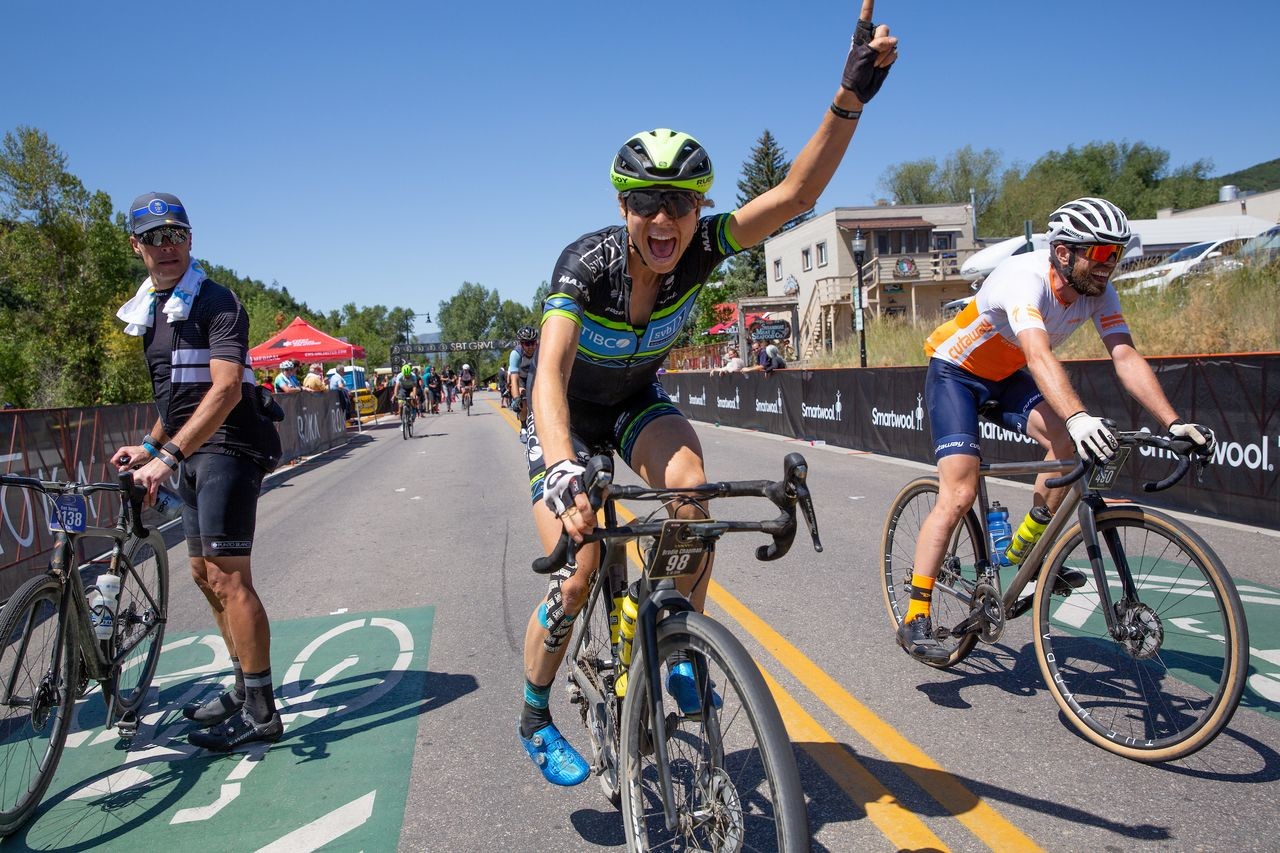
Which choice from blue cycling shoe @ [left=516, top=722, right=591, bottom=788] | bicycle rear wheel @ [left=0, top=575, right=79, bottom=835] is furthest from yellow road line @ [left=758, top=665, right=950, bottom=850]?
bicycle rear wheel @ [left=0, top=575, right=79, bottom=835]

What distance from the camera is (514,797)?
10.7 feet

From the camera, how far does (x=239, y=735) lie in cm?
392

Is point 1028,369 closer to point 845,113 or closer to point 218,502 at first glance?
point 845,113

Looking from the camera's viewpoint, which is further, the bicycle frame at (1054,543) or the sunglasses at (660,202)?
the bicycle frame at (1054,543)

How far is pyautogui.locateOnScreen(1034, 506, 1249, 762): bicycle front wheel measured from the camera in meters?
3.00

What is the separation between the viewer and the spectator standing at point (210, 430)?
3787mm

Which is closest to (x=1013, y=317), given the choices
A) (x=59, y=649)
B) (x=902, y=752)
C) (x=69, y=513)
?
(x=902, y=752)

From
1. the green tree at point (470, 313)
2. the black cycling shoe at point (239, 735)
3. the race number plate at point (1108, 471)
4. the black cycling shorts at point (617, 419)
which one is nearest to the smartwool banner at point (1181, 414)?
the race number plate at point (1108, 471)

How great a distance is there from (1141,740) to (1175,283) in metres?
16.7

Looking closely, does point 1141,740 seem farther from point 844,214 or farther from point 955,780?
point 844,214

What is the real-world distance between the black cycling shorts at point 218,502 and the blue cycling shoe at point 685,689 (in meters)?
2.26

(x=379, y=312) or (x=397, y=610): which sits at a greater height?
(x=379, y=312)

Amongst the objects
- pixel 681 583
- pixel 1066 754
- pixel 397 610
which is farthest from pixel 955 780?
pixel 397 610

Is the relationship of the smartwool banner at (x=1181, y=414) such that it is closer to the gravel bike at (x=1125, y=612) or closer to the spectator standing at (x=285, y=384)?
the gravel bike at (x=1125, y=612)
